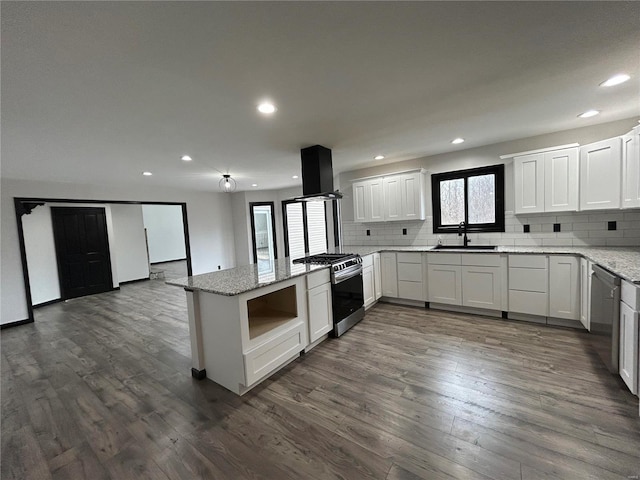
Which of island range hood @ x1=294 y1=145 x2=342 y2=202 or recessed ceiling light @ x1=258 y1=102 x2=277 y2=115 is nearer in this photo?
recessed ceiling light @ x1=258 y1=102 x2=277 y2=115

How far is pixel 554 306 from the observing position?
312 cm

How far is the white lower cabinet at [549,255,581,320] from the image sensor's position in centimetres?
299

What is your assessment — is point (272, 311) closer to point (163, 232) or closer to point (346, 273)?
point (346, 273)

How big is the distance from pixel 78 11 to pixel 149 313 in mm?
4423

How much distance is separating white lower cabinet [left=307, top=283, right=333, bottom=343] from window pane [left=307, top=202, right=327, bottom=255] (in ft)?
10.2

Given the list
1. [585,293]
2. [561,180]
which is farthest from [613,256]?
[561,180]

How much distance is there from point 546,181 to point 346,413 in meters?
3.60

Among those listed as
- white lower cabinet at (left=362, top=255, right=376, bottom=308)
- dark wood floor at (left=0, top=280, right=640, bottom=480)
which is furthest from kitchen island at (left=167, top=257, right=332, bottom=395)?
white lower cabinet at (left=362, top=255, right=376, bottom=308)

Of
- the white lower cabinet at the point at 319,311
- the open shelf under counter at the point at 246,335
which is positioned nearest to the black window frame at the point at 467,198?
the white lower cabinet at the point at 319,311

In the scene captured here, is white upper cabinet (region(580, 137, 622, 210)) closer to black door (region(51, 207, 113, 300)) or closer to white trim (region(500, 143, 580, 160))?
white trim (region(500, 143, 580, 160))

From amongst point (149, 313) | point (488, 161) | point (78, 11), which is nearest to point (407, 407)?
point (78, 11)

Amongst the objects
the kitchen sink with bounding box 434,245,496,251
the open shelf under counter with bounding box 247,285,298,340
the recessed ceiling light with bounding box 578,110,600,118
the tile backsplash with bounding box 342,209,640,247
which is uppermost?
the recessed ceiling light with bounding box 578,110,600,118

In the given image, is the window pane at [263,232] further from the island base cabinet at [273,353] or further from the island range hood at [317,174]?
the island base cabinet at [273,353]

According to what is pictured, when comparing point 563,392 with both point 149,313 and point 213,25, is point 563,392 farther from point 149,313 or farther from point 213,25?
point 149,313
